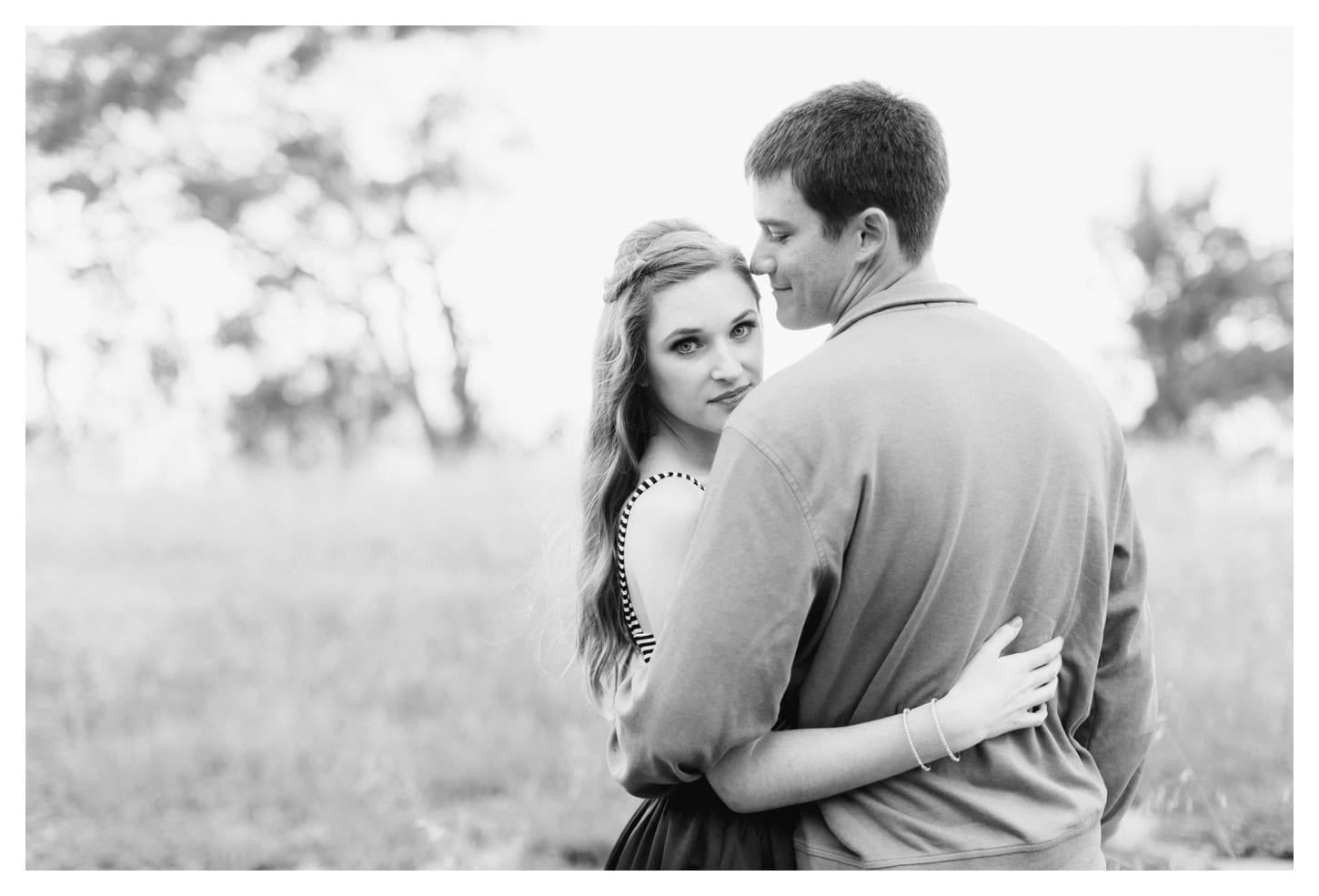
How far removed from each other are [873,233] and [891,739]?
2.38ft

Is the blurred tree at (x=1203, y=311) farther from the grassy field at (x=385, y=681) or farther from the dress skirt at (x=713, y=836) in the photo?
the dress skirt at (x=713, y=836)

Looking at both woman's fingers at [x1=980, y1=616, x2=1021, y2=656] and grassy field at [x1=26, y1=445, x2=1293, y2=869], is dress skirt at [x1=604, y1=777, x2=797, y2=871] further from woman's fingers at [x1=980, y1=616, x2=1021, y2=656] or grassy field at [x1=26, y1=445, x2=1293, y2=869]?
grassy field at [x1=26, y1=445, x2=1293, y2=869]

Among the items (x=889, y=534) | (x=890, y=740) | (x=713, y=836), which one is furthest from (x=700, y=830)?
(x=889, y=534)

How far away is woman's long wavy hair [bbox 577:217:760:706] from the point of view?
78.2 inches

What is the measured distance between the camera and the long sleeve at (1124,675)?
1789 mm

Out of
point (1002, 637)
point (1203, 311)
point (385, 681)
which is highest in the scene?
point (1002, 637)

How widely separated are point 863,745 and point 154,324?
35.9 ft

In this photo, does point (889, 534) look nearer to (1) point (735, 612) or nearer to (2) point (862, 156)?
(1) point (735, 612)

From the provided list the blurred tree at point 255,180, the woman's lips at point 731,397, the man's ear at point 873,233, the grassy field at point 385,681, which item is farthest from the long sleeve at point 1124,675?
the blurred tree at point 255,180

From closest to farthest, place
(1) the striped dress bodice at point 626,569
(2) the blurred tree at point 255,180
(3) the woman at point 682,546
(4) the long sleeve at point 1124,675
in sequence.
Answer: (3) the woman at point 682,546 < (4) the long sleeve at point 1124,675 < (1) the striped dress bodice at point 626,569 < (2) the blurred tree at point 255,180

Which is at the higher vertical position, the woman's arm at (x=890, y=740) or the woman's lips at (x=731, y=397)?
the woman's lips at (x=731, y=397)

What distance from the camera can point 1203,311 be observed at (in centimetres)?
1691

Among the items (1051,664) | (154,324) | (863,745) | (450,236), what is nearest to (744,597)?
(863,745)

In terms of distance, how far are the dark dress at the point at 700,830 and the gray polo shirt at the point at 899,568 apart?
9 cm
